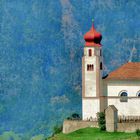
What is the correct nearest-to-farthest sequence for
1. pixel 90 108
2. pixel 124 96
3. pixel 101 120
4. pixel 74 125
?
pixel 101 120 → pixel 74 125 → pixel 124 96 → pixel 90 108

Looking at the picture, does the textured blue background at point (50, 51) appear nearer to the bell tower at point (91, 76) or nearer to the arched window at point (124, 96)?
the bell tower at point (91, 76)

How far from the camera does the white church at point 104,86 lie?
102438 millimetres

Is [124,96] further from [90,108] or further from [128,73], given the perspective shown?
[90,108]

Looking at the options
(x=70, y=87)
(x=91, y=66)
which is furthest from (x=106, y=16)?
(x=91, y=66)

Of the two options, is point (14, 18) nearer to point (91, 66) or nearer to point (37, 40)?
point (37, 40)

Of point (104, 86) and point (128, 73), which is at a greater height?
point (128, 73)

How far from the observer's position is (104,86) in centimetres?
10369

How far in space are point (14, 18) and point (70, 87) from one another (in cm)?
1504

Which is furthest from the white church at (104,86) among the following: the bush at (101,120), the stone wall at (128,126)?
the stone wall at (128,126)

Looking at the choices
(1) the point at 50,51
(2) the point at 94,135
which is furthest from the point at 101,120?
(1) the point at 50,51

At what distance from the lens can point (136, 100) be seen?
102312 millimetres

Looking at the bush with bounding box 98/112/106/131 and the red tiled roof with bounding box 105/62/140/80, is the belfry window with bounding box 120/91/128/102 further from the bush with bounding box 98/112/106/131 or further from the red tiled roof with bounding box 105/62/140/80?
the bush with bounding box 98/112/106/131

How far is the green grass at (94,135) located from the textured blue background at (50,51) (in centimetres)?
4244

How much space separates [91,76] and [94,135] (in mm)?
9818
